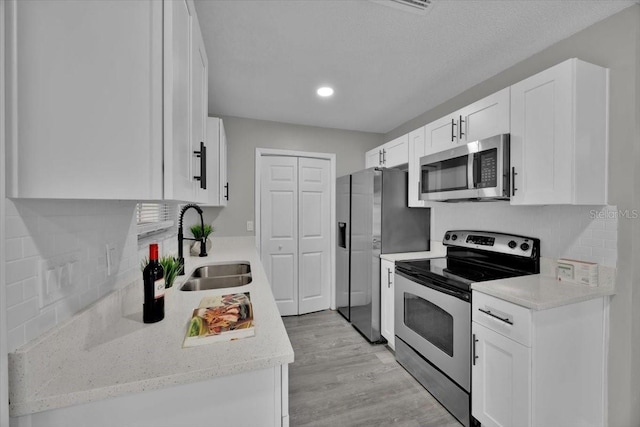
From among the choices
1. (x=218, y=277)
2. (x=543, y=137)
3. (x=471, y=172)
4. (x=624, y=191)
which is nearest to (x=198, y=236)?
(x=218, y=277)

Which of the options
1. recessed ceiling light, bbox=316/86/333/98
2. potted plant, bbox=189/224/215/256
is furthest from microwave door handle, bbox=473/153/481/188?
potted plant, bbox=189/224/215/256

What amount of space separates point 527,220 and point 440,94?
1.37 metres

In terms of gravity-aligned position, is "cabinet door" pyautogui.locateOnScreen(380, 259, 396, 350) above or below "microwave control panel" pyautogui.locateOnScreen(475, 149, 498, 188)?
below

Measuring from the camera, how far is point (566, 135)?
4.77ft

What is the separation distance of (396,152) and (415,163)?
1.20ft

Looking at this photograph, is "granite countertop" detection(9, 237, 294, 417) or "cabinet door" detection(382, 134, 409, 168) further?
"cabinet door" detection(382, 134, 409, 168)

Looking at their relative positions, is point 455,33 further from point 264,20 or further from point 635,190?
point 635,190

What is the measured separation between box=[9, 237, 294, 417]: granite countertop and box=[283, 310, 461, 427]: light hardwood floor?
1177 mm

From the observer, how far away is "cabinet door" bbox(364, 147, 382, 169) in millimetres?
3215

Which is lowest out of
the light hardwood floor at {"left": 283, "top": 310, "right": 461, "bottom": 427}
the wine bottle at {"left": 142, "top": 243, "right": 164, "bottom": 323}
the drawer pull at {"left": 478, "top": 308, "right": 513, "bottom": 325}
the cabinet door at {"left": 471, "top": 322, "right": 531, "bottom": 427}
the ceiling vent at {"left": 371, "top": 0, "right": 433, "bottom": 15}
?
the light hardwood floor at {"left": 283, "top": 310, "right": 461, "bottom": 427}

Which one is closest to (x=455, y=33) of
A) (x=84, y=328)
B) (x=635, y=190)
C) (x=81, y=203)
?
(x=635, y=190)

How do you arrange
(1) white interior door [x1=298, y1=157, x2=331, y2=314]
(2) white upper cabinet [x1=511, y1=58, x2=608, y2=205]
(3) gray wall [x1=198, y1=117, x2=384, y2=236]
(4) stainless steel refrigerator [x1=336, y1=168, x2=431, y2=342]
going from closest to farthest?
(2) white upper cabinet [x1=511, y1=58, x2=608, y2=205] < (4) stainless steel refrigerator [x1=336, y1=168, x2=431, y2=342] < (3) gray wall [x1=198, y1=117, x2=384, y2=236] < (1) white interior door [x1=298, y1=157, x2=331, y2=314]

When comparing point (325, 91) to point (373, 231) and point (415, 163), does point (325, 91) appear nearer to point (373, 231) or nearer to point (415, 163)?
point (415, 163)

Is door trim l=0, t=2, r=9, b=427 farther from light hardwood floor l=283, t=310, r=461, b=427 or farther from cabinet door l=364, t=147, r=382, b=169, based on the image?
cabinet door l=364, t=147, r=382, b=169
